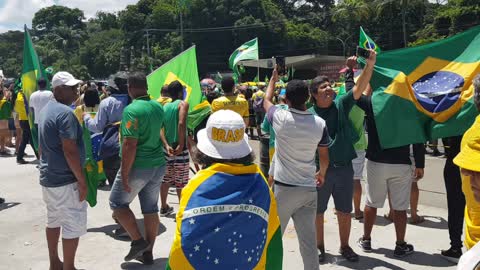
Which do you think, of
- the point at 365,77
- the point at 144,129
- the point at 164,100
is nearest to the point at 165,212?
the point at 164,100

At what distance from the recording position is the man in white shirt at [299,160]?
160 inches

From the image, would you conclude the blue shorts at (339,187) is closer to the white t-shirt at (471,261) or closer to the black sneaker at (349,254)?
→ the black sneaker at (349,254)

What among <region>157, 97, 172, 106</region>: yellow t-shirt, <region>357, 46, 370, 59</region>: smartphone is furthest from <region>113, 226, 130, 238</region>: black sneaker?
<region>357, 46, 370, 59</region>: smartphone

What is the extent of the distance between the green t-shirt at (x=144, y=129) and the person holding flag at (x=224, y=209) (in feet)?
7.29

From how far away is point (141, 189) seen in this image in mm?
4891

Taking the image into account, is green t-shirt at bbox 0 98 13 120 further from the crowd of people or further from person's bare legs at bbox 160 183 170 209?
the crowd of people

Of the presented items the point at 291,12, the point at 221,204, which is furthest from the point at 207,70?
the point at 221,204

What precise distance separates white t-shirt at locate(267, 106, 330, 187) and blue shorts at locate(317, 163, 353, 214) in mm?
603

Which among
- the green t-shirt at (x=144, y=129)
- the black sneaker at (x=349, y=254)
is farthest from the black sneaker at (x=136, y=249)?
the black sneaker at (x=349, y=254)

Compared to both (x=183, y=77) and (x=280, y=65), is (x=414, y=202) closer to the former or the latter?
(x=280, y=65)

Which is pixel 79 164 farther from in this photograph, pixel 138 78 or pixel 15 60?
pixel 15 60

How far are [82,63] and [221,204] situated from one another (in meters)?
75.9

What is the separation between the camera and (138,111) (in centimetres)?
462

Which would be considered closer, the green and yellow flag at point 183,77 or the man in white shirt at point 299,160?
the man in white shirt at point 299,160
